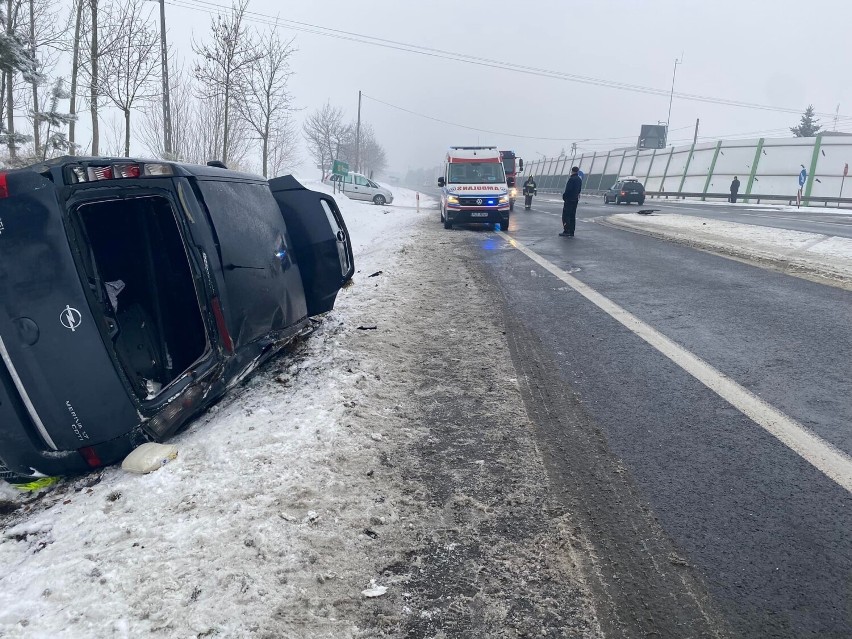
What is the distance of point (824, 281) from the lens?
8445mm

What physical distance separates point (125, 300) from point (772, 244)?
13101 millimetres

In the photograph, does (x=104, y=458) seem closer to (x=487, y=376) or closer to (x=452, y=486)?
(x=452, y=486)

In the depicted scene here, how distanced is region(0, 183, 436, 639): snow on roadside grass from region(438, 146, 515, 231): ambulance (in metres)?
14.0

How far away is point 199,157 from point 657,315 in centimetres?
3724

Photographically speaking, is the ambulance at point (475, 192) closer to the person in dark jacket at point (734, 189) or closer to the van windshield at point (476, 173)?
the van windshield at point (476, 173)

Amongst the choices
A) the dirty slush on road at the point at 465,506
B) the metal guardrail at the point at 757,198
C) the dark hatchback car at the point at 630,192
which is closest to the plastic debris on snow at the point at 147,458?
the dirty slush on road at the point at 465,506

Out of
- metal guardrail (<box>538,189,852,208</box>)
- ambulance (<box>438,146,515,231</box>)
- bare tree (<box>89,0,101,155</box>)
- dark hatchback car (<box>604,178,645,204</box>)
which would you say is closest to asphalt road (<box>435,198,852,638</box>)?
ambulance (<box>438,146,515,231</box>)

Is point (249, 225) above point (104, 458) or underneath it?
above

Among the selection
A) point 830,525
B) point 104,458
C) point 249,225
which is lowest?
point 104,458

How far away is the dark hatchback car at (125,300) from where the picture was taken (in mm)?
2977

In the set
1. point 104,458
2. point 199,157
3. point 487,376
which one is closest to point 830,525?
point 487,376

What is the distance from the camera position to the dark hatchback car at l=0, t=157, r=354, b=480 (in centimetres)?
298

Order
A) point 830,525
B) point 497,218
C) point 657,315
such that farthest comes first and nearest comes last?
point 497,218
point 657,315
point 830,525

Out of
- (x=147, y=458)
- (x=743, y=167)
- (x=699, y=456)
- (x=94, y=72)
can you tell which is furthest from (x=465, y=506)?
(x=743, y=167)
